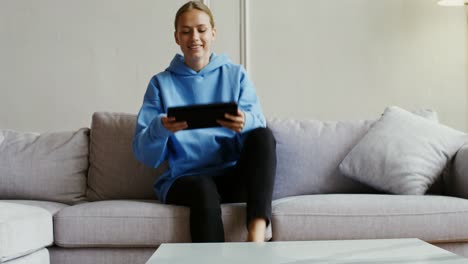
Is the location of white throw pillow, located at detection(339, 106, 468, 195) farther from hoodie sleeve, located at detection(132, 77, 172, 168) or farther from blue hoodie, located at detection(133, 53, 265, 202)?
hoodie sleeve, located at detection(132, 77, 172, 168)

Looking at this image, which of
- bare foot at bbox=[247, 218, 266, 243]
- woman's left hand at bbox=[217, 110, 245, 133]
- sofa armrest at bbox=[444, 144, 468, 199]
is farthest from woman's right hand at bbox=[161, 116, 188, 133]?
sofa armrest at bbox=[444, 144, 468, 199]

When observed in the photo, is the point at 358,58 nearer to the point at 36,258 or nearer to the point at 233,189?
the point at 233,189

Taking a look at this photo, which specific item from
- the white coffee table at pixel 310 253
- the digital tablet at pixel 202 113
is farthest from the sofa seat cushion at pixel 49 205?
the white coffee table at pixel 310 253

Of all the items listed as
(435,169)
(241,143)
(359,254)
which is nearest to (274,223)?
(241,143)

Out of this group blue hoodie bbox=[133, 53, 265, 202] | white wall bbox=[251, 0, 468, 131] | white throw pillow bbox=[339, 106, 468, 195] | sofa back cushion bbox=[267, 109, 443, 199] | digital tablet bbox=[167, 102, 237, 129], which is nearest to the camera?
digital tablet bbox=[167, 102, 237, 129]

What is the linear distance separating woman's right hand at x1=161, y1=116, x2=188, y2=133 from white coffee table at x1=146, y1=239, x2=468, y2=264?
2.04 feet

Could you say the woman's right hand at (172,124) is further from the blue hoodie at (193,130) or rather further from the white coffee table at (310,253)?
the white coffee table at (310,253)

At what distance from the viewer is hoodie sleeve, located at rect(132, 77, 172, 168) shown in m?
2.25

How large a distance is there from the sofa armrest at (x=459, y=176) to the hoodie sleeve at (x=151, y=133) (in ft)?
3.66

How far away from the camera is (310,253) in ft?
4.53

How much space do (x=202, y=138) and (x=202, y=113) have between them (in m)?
0.52

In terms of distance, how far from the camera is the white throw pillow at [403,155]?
8.30 feet

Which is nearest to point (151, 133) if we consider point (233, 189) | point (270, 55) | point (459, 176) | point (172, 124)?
point (172, 124)

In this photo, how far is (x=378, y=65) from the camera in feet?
11.2
